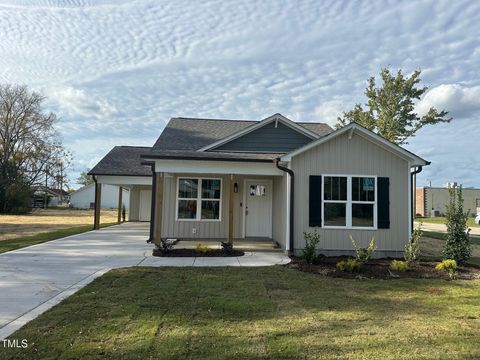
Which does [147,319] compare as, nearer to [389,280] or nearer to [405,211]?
[389,280]

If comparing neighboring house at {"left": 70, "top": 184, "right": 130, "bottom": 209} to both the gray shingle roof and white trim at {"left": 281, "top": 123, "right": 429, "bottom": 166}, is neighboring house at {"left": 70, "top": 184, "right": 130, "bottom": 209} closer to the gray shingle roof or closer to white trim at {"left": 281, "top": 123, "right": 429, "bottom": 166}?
the gray shingle roof

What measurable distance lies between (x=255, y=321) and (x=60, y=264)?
20.2 ft

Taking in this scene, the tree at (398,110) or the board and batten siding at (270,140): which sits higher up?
the tree at (398,110)

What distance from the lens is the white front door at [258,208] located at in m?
14.3

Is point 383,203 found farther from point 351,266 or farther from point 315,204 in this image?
point 351,266

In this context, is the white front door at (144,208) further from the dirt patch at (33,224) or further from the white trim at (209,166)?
A: the white trim at (209,166)

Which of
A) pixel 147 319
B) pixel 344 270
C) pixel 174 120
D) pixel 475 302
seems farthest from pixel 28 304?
pixel 174 120

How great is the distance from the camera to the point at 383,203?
1126 cm

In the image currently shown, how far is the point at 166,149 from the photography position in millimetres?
14086

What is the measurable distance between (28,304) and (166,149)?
8.72 meters

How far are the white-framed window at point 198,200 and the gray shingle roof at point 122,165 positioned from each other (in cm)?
434

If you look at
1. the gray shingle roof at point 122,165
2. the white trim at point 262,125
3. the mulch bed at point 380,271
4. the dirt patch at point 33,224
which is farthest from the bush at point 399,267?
the dirt patch at point 33,224

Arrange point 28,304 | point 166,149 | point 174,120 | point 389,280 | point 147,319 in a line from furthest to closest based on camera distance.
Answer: point 174,120
point 166,149
point 389,280
point 28,304
point 147,319

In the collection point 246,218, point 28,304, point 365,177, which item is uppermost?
point 365,177
